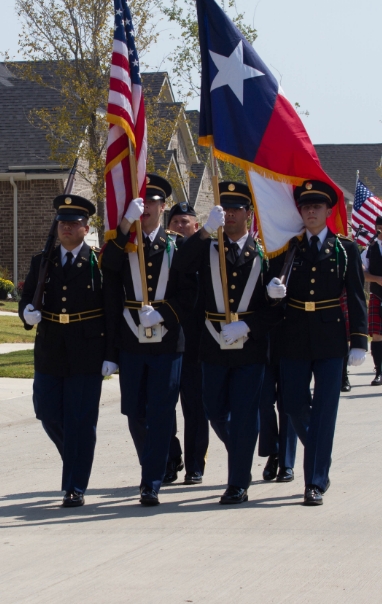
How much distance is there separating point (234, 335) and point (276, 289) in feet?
1.39

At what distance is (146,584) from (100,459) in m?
3.94

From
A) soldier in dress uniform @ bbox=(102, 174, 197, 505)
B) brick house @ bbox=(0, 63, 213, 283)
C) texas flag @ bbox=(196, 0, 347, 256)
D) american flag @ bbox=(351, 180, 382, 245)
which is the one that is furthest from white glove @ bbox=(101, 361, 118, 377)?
brick house @ bbox=(0, 63, 213, 283)

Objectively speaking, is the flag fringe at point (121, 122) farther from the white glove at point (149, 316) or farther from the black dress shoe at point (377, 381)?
the black dress shoe at point (377, 381)

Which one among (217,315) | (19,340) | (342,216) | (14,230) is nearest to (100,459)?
(217,315)

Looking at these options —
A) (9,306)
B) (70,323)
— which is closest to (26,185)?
(9,306)

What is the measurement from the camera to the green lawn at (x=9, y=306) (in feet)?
81.2

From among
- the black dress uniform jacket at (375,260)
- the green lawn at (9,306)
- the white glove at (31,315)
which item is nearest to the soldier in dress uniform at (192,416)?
the white glove at (31,315)

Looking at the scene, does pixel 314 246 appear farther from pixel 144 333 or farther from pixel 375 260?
pixel 375 260

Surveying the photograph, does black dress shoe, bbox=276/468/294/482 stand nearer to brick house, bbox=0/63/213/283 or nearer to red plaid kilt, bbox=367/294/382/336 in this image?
red plaid kilt, bbox=367/294/382/336

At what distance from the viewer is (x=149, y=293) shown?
7.16 metres

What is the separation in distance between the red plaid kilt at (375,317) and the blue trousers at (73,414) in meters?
7.65

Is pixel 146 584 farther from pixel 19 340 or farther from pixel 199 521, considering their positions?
pixel 19 340

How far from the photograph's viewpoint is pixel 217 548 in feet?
19.2

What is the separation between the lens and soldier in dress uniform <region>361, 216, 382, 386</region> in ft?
45.5
